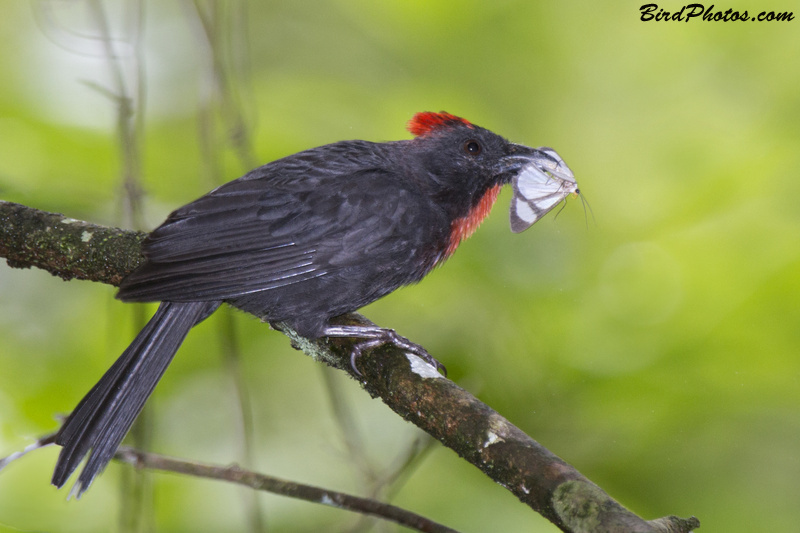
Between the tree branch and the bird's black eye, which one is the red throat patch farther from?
the tree branch

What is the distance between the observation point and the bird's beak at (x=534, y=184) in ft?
9.63

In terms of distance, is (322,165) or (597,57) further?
(597,57)

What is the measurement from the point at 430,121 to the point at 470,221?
0.53 m

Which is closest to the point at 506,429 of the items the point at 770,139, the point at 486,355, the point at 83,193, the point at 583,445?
the point at 583,445

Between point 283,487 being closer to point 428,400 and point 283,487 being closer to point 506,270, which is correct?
point 428,400

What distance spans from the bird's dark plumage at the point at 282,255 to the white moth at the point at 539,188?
220mm

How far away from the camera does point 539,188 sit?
9.98ft

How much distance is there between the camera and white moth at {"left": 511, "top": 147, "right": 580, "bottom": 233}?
115 inches

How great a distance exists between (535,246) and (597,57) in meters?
1.25

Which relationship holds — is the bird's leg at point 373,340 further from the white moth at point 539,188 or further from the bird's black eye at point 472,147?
the bird's black eye at point 472,147

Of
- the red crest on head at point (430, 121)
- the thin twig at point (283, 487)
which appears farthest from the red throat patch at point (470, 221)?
the thin twig at point (283, 487)

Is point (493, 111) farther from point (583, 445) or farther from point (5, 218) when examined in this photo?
point (5, 218)

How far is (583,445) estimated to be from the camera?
9.45ft

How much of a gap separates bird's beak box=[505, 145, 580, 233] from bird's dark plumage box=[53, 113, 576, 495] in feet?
0.74
